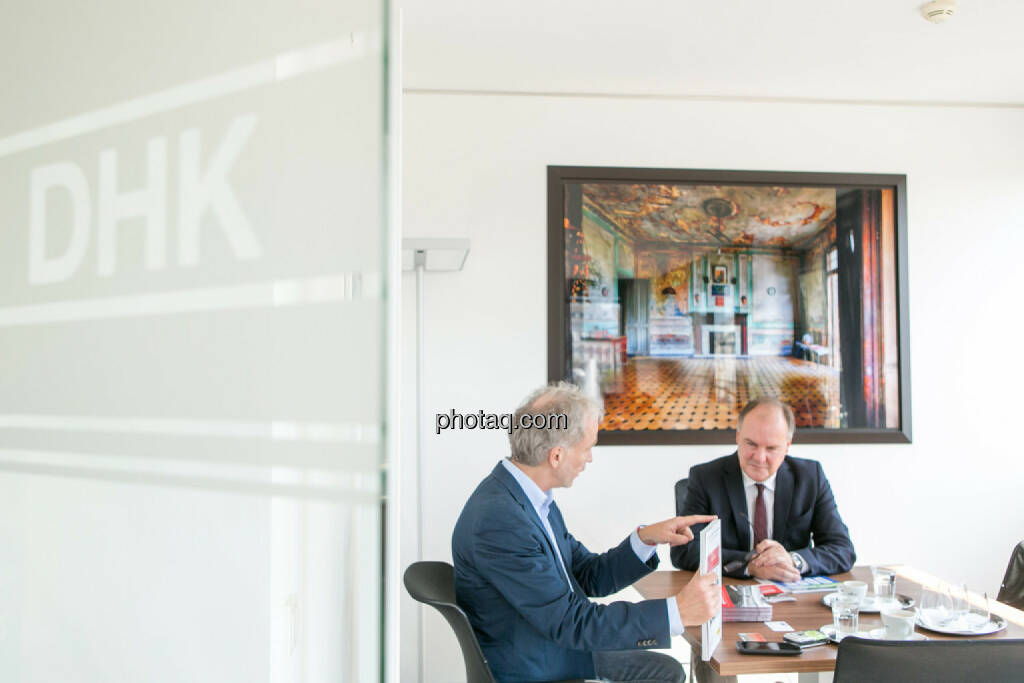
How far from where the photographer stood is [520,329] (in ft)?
13.1

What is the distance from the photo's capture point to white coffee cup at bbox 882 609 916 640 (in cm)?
209

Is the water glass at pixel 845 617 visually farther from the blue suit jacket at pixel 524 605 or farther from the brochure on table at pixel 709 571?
the blue suit jacket at pixel 524 605

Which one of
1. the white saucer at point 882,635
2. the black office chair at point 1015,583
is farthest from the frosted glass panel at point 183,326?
the black office chair at point 1015,583

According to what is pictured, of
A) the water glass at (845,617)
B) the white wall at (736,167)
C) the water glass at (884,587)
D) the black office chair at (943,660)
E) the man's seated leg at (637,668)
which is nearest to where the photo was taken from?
the black office chair at (943,660)

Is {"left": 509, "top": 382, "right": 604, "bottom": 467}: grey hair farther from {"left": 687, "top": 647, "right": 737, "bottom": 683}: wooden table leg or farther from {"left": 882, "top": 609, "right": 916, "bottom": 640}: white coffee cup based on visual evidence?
{"left": 882, "top": 609, "right": 916, "bottom": 640}: white coffee cup

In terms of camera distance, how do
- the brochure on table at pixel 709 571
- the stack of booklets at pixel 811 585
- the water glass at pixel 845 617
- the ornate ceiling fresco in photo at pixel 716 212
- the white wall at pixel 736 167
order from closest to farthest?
the brochure on table at pixel 709 571, the water glass at pixel 845 617, the stack of booklets at pixel 811 585, the white wall at pixel 736 167, the ornate ceiling fresco in photo at pixel 716 212

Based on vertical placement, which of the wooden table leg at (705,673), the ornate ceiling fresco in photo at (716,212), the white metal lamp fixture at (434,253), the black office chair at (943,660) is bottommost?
the wooden table leg at (705,673)

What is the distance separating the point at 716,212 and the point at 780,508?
1746 mm

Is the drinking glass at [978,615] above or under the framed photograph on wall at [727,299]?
under

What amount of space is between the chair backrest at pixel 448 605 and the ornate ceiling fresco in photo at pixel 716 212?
7.45ft

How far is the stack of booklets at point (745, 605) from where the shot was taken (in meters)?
2.24

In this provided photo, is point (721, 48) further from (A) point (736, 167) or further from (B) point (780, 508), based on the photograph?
(B) point (780, 508)

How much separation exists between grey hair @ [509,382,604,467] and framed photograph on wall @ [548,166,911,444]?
5.43 ft

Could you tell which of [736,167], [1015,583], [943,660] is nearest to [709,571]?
[943,660]
